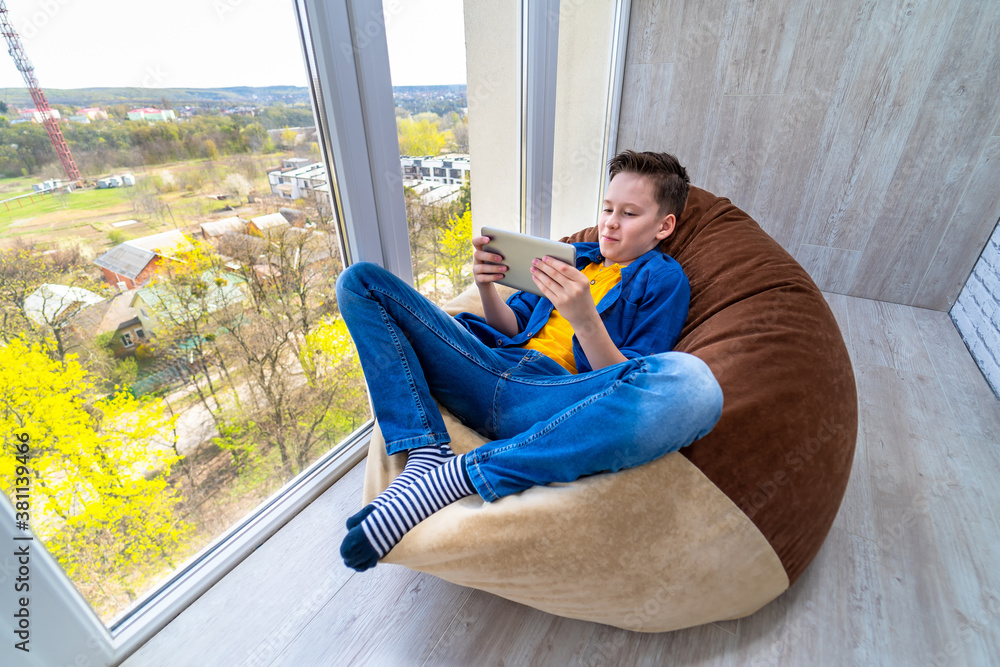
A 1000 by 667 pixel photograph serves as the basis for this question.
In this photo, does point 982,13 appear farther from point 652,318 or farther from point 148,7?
point 148,7

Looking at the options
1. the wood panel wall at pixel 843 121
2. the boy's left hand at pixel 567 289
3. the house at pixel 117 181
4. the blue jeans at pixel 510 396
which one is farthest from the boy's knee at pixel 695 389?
the wood panel wall at pixel 843 121

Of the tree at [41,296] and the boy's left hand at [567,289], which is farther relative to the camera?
the boy's left hand at [567,289]

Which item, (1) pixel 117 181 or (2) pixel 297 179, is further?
(2) pixel 297 179

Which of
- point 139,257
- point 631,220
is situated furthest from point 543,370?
point 139,257

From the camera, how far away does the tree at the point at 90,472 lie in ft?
2.38

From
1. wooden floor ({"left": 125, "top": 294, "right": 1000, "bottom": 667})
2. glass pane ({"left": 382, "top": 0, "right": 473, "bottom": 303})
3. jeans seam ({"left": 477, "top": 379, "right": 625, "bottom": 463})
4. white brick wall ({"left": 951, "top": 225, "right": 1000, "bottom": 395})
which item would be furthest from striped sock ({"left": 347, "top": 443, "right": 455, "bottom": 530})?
white brick wall ({"left": 951, "top": 225, "right": 1000, "bottom": 395})

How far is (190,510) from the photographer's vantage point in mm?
1044

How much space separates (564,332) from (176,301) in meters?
0.92

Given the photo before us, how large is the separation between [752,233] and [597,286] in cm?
56

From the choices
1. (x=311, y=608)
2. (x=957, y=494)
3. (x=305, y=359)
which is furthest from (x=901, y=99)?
(x=311, y=608)

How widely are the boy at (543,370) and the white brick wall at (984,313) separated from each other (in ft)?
5.37

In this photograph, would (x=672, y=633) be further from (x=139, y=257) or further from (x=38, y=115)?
(x=38, y=115)

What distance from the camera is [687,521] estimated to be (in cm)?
81

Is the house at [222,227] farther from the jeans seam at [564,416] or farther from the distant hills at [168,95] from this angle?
the jeans seam at [564,416]
